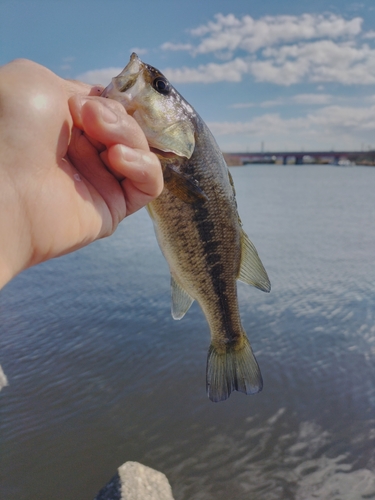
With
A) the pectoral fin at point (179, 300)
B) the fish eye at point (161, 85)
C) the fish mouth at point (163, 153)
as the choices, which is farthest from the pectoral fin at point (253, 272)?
the fish eye at point (161, 85)

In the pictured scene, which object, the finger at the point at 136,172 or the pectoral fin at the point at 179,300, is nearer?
the finger at the point at 136,172

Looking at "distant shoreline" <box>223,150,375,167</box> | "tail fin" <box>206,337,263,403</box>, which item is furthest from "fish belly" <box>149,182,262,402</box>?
"distant shoreline" <box>223,150,375,167</box>

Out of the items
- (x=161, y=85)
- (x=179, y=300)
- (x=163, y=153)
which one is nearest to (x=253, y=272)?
(x=179, y=300)

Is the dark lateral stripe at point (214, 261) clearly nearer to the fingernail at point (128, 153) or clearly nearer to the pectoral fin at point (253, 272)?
the pectoral fin at point (253, 272)

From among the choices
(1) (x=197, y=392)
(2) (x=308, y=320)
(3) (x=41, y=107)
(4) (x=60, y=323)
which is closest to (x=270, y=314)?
(2) (x=308, y=320)

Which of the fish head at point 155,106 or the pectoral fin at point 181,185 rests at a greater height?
the fish head at point 155,106

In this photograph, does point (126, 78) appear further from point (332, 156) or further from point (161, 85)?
point (332, 156)

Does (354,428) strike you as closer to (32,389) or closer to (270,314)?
(270,314)

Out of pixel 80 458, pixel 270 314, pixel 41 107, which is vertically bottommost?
pixel 80 458
